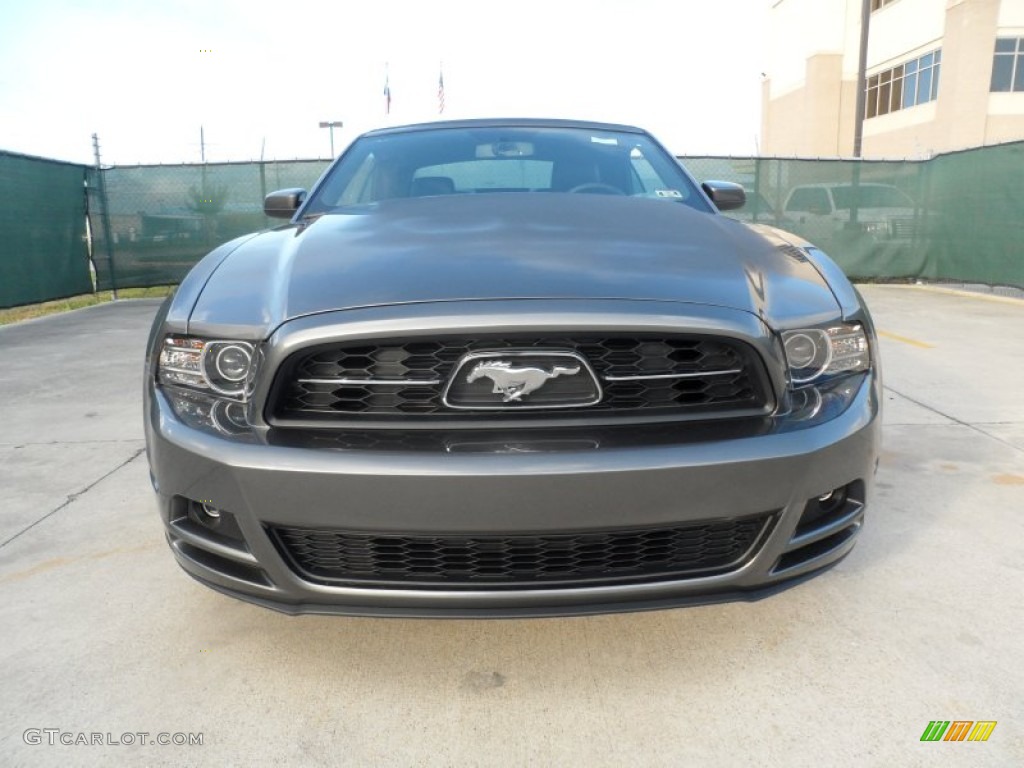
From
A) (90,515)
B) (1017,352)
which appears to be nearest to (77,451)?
(90,515)

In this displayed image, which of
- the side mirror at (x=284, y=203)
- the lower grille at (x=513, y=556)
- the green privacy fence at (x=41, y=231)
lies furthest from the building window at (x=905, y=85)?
the lower grille at (x=513, y=556)

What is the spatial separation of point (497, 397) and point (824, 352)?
0.79 m

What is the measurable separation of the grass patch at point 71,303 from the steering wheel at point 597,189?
26.7 ft

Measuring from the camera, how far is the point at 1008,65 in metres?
25.3

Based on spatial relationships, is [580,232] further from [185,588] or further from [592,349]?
[185,588]

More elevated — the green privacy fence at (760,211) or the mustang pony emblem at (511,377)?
the green privacy fence at (760,211)

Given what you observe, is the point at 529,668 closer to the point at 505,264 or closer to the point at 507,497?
the point at 507,497

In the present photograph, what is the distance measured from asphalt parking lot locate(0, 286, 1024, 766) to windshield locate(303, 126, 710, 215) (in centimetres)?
145

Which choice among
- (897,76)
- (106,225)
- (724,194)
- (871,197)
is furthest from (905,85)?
(724,194)

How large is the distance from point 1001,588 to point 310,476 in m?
2.03

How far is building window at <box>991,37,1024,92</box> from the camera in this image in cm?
2523

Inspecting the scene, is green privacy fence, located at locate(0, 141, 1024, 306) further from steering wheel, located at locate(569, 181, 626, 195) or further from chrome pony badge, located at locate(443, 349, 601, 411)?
chrome pony badge, located at locate(443, 349, 601, 411)

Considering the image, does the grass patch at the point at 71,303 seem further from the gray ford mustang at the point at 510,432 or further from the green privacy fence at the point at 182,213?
the gray ford mustang at the point at 510,432

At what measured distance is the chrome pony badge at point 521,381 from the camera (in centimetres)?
164
